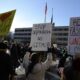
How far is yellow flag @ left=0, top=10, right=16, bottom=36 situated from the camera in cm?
886

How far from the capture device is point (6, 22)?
9.15m

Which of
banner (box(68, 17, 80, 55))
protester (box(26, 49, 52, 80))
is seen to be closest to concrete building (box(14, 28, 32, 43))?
banner (box(68, 17, 80, 55))

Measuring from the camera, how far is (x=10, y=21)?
902 centimetres

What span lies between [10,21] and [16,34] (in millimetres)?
168719

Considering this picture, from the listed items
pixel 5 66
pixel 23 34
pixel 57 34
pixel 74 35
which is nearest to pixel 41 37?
pixel 74 35

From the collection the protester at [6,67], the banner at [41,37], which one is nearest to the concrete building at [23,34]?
the banner at [41,37]

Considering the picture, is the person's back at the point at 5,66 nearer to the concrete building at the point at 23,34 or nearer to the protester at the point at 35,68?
the protester at the point at 35,68

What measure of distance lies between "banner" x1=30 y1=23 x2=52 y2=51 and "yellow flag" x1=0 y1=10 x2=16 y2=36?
5.21 feet

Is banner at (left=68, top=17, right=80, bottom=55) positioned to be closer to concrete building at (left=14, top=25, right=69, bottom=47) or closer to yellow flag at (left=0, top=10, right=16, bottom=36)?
yellow flag at (left=0, top=10, right=16, bottom=36)

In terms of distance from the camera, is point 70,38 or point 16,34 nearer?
point 70,38

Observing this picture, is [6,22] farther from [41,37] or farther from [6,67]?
[6,67]

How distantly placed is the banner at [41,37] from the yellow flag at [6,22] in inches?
62.5

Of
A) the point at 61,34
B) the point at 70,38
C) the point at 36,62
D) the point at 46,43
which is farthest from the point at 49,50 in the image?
the point at 61,34

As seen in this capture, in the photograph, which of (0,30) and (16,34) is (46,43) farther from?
(16,34)
